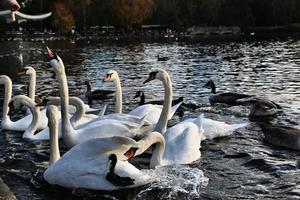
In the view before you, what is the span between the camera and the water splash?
28.6 ft

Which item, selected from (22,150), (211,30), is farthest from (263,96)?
(211,30)

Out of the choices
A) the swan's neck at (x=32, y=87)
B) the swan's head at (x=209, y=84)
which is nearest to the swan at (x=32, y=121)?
the swan's neck at (x=32, y=87)

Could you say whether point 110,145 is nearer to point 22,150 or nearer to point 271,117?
point 22,150

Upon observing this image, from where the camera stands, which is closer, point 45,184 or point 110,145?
point 110,145

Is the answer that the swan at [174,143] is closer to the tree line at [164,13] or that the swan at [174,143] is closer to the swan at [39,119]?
the swan at [39,119]

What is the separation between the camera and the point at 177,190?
8.88 metres

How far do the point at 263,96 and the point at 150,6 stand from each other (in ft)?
338

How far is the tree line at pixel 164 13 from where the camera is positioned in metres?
107

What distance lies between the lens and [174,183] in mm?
9164

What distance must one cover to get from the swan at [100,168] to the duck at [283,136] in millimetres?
4026

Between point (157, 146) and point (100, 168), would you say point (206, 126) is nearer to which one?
point (157, 146)

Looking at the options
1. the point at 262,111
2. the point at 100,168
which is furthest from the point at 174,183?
the point at 262,111

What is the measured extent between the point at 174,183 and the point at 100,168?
1.36 meters

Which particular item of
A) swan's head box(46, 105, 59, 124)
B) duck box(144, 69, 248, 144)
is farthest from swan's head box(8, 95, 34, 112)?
swan's head box(46, 105, 59, 124)
